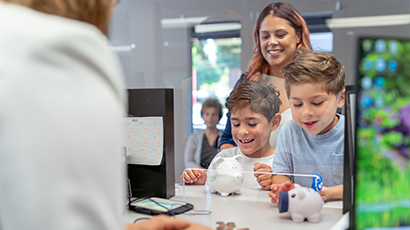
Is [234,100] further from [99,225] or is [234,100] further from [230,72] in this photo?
[99,225]

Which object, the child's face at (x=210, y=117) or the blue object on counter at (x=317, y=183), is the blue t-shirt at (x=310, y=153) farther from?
the child's face at (x=210, y=117)

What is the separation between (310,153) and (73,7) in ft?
2.92

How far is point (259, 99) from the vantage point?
117 centimetres

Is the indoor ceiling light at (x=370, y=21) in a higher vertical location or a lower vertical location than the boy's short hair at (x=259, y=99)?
higher

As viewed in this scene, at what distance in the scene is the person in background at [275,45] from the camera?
117cm

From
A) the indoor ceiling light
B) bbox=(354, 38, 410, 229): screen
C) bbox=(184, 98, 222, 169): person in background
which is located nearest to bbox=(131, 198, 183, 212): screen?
bbox=(184, 98, 222, 169): person in background

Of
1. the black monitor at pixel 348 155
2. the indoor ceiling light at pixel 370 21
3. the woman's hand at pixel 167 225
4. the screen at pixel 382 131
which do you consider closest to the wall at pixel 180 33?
the indoor ceiling light at pixel 370 21

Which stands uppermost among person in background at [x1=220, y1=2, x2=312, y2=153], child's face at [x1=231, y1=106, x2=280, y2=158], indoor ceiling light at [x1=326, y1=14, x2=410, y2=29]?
indoor ceiling light at [x1=326, y1=14, x2=410, y2=29]

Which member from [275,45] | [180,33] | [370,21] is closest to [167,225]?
[275,45]

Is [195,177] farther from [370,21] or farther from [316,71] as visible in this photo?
[370,21]

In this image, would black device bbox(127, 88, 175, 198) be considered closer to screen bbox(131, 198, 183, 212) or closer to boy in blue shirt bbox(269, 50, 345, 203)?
screen bbox(131, 198, 183, 212)

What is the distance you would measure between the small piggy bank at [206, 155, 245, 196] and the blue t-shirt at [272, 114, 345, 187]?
129 mm

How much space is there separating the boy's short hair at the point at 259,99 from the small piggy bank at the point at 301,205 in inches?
13.9

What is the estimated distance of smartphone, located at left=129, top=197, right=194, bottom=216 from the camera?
922 mm
